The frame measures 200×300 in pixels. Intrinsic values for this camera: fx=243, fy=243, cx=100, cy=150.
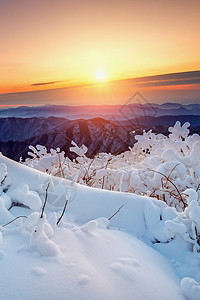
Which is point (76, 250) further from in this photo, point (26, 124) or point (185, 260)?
point (26, 124)

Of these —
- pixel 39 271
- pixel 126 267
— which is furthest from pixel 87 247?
pixel 39 271

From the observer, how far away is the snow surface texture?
1.10m

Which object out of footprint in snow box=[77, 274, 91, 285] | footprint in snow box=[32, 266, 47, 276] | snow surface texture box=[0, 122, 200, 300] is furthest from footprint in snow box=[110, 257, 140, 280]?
footprint in snow box=[32, 266, 47, 276]

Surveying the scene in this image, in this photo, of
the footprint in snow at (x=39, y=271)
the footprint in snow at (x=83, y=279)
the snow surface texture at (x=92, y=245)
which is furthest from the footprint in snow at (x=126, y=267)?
the footprint in snow at (x=39, y=271)

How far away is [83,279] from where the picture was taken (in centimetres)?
112

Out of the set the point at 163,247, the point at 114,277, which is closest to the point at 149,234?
the point at 163,247

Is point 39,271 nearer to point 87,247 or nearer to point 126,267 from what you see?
point 87,247

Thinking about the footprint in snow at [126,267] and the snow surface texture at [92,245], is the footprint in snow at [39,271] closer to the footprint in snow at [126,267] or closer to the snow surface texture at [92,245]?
the snow surface texture at [92,245]

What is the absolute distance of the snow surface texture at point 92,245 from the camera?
3.60ft

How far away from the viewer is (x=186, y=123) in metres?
4.38

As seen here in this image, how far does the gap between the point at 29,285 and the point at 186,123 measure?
397 centimetres

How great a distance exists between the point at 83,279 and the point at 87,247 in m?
0.30

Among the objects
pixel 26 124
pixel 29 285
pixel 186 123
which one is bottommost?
pixel 26 124

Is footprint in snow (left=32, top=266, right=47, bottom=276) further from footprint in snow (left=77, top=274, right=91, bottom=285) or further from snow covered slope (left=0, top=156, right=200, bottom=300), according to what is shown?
footprint in snow (left=77, top=274, right=91, bottom=285)
